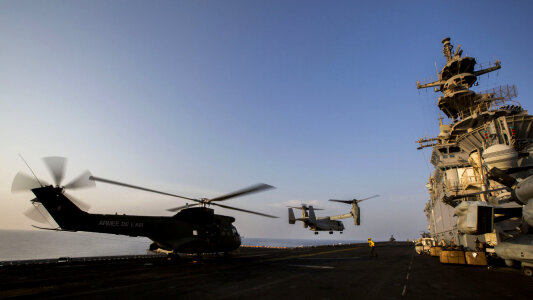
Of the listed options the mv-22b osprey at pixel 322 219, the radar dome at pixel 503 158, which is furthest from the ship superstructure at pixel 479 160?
the mv-22b osprey at pixel 322 219

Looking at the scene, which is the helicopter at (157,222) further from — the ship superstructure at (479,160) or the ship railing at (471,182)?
the ship railing at (471,182)

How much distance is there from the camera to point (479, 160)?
2780cm

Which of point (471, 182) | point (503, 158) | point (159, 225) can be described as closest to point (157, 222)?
point (159, 225)

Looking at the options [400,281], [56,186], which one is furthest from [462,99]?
[56,186]

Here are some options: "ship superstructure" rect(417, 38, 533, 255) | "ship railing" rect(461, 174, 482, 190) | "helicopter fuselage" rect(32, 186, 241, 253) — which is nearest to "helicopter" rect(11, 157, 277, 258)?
"helicopter fuselage" rect(32, 186, 241, 253)

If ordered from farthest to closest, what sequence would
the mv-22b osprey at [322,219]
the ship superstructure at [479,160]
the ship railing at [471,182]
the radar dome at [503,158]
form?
1. the mv-22b osprey at [322,219]
2. the ship railing at [471,182]
3. the radar dome at [503,158]
4. the ship superstructure at [479,160]

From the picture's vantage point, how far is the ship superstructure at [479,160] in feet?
44.3

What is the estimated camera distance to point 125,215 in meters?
17.5

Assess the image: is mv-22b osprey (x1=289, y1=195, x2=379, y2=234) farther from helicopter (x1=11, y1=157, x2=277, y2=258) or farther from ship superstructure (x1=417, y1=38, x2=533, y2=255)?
helicopter (x1=11, y1=157, x2=277, y2=258)

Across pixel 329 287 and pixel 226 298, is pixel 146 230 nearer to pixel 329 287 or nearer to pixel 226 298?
pixel 226 298

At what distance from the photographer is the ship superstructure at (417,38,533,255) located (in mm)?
13516

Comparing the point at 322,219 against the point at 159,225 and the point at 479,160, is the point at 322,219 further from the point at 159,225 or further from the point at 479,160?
the point at 159,225

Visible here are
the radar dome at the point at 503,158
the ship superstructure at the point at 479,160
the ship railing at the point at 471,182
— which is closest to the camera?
the ship superstructure at the point at 479,160

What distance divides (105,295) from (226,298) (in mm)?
4159
